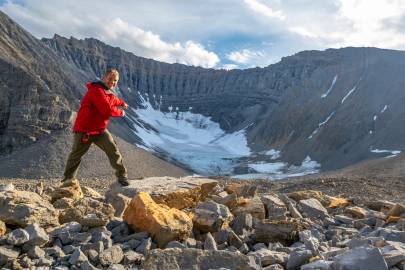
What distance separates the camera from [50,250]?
18.3 ft

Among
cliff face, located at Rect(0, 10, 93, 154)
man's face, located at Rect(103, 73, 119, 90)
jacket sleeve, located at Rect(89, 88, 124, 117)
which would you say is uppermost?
man's face, located at Rect(103, 73, 119, 90)

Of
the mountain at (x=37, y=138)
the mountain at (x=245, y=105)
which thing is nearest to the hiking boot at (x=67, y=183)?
the mountain at (x=37, y=138)

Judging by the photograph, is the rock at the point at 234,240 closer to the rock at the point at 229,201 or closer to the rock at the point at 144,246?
the rock at the point at 144,246

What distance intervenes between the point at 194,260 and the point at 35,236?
1860mm

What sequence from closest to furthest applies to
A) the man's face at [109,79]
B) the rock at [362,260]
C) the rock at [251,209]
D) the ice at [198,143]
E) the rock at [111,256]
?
the rock at [362,260] < the rock at [111,256] < the rock at [251,209] < the man's face at [109,79] < the ice at [198,143]

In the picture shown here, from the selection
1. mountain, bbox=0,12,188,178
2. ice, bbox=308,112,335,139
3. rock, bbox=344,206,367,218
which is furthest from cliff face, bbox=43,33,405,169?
rock, bbox=344,206,367,218

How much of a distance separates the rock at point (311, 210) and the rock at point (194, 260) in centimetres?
378

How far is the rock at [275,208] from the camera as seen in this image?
27.3 feet

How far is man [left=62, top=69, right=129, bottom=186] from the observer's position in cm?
816

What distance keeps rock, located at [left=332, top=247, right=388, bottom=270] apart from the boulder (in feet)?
12.2

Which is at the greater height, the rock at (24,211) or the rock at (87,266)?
the rock at (24,211)

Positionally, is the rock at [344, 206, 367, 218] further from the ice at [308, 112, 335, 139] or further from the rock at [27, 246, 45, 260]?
the ice at [308, 112, 335, 139]

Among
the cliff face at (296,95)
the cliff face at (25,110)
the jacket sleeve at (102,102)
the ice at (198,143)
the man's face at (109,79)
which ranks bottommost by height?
the ice at (198,143)

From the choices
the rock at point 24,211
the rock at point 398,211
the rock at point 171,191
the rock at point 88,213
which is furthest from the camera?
the rock at point 398,211
